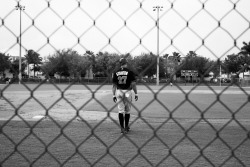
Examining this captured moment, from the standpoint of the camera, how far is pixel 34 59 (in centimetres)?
212

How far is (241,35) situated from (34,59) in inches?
52.6

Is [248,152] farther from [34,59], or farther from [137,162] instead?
[34,59]

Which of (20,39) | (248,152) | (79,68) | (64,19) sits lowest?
(248,152)

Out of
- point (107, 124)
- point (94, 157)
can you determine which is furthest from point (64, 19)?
point (107, 124)

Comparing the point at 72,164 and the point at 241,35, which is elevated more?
the point at 241,35

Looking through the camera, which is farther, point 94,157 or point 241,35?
point 94,157

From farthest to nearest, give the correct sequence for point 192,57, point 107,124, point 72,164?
point 107,124, point 72,164, point 192,57

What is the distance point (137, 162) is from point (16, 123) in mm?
4878

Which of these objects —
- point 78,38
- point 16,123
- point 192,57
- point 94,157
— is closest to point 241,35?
point 192,57

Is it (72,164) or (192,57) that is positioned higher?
(192,57)

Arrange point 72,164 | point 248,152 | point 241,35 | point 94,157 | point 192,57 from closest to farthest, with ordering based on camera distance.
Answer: point 241,35, point 192,57, point 72,164, point 94,157, point 248,152

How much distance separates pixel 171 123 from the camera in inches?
326

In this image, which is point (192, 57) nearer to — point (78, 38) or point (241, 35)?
point (241, 35)

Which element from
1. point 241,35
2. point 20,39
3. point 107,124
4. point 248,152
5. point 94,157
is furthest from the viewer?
point 107,124
